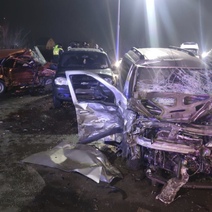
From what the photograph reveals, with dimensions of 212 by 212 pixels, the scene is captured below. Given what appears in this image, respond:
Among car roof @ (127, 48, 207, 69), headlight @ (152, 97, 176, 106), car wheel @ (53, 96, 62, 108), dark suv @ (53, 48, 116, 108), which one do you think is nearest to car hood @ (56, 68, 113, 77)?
dark suv @ (53, 48, 116, 108)

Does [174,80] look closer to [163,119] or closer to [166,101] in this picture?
[166,101]

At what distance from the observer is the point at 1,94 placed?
35.1ft

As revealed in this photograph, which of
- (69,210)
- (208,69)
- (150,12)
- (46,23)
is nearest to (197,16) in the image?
(150,12)

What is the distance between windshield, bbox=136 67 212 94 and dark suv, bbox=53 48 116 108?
314cm

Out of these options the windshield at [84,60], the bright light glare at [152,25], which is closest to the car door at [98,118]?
the windshield at [84,60]

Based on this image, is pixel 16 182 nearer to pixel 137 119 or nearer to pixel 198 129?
pixel 137 119

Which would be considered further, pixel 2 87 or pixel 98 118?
pixel 2 87

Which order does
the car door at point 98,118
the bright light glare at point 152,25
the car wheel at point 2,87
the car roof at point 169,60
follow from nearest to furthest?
the car roof at point 169,60
the car door at point 98,118
the car wheel at point 2,87
the bright light glare at point 152,25

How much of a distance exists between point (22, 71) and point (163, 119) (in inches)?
319

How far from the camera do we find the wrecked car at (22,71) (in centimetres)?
1066

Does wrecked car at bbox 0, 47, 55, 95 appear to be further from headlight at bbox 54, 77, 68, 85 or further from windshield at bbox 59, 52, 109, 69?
headlight at bbox 54, 77, 68, 85

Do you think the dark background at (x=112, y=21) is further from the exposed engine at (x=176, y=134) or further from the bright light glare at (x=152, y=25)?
the exposed engine at (x=176, y=134)

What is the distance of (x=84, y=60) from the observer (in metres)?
8.98

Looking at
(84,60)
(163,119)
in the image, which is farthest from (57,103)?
(163,119)
